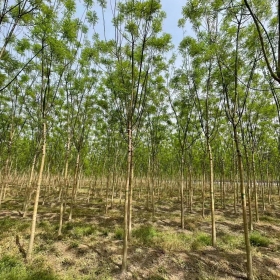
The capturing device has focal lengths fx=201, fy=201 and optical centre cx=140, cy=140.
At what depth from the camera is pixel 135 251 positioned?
29.1ft

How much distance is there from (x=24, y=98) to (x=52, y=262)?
9587 millimetres

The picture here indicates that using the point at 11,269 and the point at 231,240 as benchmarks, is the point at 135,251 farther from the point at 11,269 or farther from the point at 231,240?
the point at 231,240

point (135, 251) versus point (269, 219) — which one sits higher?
point (269, 219)

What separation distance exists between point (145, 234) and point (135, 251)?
6.58ft

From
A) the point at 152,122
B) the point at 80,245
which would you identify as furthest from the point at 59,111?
the point at 80,245

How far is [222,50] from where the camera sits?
28.1 feet

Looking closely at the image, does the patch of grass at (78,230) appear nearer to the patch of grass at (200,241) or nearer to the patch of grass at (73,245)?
the patch of grass at (73,245)

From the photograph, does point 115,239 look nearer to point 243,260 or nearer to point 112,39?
point 243,260

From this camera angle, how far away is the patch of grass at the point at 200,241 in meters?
9.72

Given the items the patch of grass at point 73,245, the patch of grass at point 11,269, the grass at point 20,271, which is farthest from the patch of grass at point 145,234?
the patch of grass at point 11,269

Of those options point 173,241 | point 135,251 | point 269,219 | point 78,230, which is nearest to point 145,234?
point 173,241

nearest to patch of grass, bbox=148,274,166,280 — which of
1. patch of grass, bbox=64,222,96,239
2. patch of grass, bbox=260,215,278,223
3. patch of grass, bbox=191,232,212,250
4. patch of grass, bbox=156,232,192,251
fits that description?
patch of grass, bbox=156,232,192,251

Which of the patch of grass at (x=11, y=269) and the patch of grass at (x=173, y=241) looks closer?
the patch of grass at (x=11, y=269)

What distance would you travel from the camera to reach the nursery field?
289 inches
